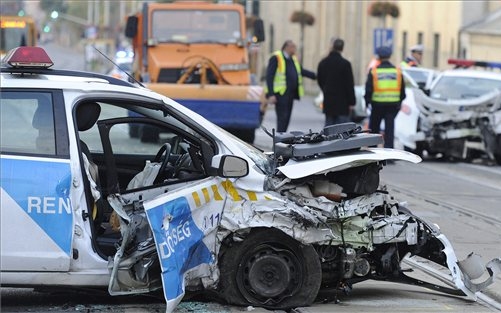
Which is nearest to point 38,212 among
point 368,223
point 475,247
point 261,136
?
point 368,223

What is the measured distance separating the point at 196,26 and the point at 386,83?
540 cm

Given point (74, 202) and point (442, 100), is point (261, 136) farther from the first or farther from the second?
point (74, 202)

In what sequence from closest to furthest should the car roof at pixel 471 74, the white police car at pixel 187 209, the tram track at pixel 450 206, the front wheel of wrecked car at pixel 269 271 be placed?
the white police car at pixel 187 209 < the front wheel of wrecked car at pixel 269 271 < the tram track at pixel 450 206 < the car roof at pixel 471 74

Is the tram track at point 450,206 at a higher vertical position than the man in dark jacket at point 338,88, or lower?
lower

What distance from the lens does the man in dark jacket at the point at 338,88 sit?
16906mm

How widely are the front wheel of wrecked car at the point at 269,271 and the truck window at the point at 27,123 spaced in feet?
4.29

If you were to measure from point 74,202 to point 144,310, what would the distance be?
0.86 meters

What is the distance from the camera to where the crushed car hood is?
22.8 feet

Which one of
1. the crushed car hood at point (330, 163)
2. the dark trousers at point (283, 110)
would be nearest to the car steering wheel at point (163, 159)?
the crushed car hood at point (330, 163)

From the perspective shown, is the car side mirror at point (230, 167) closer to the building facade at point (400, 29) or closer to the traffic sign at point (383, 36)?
the traffic sign at point (383, 36)

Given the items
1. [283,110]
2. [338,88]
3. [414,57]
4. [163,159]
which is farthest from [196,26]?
[163,159]

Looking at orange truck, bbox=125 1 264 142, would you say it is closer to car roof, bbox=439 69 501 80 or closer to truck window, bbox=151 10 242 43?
truck window, bbox=151 10 242 43

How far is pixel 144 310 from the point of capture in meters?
7.04

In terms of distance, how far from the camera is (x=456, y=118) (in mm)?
18156
